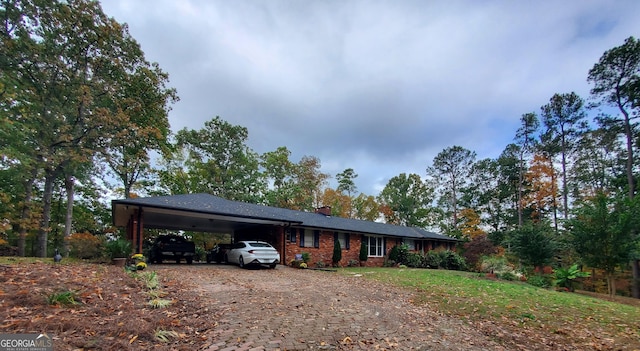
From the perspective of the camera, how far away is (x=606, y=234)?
14148mm

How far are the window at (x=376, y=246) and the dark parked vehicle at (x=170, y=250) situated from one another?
12.7 m

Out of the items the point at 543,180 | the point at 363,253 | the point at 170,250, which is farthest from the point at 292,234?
the point at 543,180

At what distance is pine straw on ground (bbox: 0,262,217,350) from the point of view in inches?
147

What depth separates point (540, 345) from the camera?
4.98 meters

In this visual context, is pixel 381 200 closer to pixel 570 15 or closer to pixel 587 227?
pixel 587 227

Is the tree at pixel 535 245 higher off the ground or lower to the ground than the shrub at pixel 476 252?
higher

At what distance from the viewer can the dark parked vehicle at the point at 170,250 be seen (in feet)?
48.5

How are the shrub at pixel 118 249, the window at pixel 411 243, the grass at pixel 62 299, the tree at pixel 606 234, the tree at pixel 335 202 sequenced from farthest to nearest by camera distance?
the tree at pixel 335 202 < the window at pixel 411 243 < the tree at pixel 606 234 < the shrub at pixel 118 249 < the grass at pixel 62 299

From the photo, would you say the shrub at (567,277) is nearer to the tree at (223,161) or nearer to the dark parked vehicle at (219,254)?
the dark parked vehicle at (219,254)

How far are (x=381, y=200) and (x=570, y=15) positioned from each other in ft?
116

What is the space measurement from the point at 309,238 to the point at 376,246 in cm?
660

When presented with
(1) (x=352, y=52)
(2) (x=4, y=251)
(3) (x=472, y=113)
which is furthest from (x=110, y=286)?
(2) (x=4, y=251)

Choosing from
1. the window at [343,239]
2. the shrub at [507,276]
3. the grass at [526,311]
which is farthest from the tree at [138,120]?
the shrub at [507,276]

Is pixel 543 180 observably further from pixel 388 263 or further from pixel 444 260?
pixel 388 263
